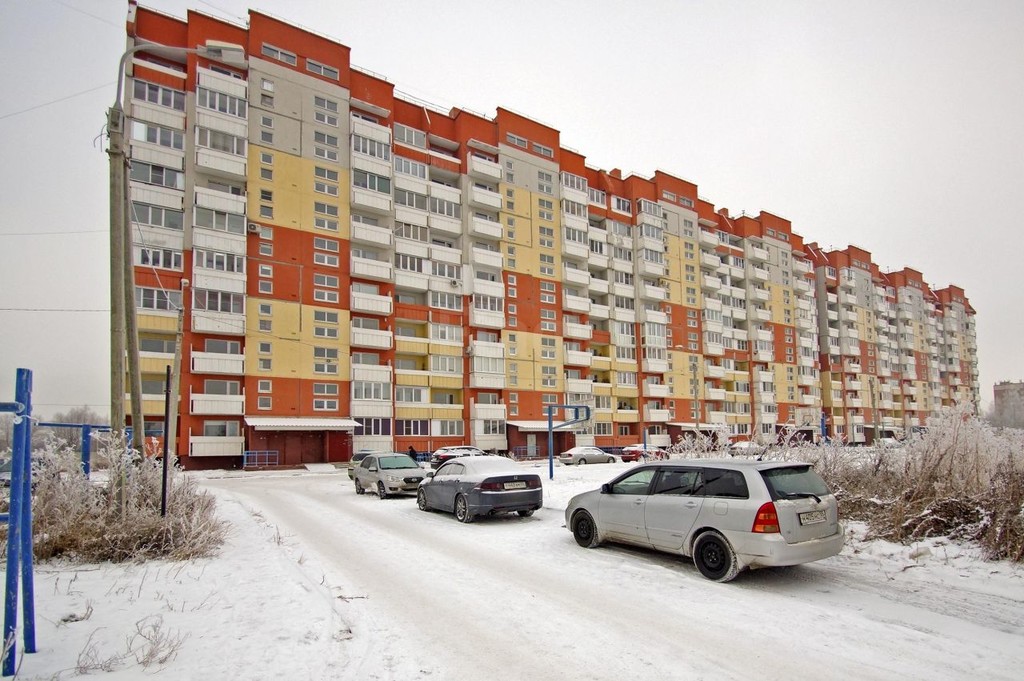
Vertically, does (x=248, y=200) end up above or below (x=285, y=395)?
above

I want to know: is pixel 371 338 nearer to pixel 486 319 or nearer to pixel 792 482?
pixel 486 319

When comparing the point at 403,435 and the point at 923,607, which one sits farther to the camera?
the point at 403,435

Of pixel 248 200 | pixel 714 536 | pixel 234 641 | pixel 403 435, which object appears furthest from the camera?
pixel 403 435

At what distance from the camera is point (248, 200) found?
40.4 meters

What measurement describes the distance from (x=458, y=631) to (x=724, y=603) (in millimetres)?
3189

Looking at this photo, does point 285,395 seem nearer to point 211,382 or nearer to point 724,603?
point 211,382

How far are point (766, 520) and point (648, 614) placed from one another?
216 cm

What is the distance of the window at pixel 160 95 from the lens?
37.3 metres

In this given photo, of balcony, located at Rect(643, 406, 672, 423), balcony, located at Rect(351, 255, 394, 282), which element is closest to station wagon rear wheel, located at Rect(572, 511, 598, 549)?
balcony, located at Rect(351, 255, 394, 282)

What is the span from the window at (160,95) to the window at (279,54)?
7146 millimetres

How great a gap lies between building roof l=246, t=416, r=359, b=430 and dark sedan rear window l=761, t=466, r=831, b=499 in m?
35.0

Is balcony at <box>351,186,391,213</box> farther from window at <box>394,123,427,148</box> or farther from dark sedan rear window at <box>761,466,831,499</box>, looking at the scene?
dark sedan rear window at <box>761,466,831,499</box>

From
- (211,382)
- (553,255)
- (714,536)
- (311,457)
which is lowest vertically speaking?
(311,457)

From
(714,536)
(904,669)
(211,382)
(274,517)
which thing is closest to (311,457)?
(211,382)
